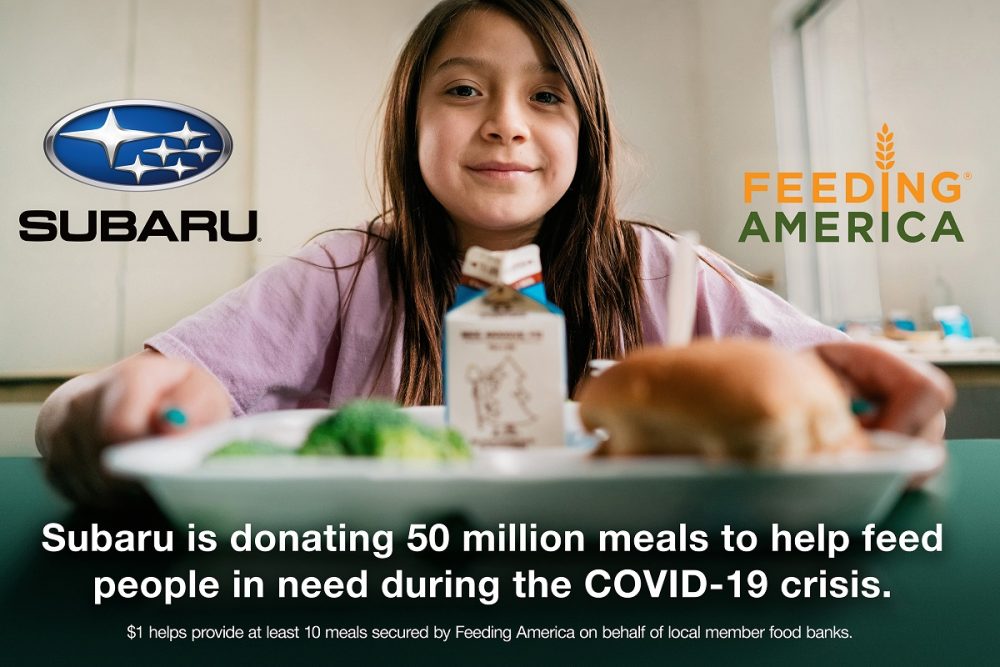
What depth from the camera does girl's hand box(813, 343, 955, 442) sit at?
398 mm

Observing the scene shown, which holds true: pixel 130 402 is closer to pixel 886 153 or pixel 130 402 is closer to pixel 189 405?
pixel 189 405

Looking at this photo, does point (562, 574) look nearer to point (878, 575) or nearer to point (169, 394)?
point (878, 575)

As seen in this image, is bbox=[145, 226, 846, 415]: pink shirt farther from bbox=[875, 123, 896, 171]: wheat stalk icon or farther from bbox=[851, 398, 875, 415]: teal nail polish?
bbox=[875, 123, 896, 171]: wheat stalk icon

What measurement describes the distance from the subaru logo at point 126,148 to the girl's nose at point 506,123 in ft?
1.33

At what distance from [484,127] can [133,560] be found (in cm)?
57

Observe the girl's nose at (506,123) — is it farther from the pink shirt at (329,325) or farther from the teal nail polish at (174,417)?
the teal nail polish at (174,417)

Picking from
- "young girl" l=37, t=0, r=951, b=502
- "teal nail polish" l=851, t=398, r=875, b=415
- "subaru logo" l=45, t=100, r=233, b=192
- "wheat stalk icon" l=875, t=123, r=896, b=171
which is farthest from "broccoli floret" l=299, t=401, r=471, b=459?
"wheat stalk icon" l=875, t=123, r=896, b=171

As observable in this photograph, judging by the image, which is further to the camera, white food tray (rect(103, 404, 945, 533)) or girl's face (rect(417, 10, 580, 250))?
girl's face (rect(417, 10, 580, 250))

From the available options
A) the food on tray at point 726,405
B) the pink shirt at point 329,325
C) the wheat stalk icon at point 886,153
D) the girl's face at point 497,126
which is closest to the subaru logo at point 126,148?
the pink shirt at point 329,325

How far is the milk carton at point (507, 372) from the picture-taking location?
0.40 metres

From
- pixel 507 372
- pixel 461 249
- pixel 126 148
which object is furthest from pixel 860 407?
pixel 126 148

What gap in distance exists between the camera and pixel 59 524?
1.23ft

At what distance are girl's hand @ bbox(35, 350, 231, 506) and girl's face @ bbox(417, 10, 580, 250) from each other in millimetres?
416

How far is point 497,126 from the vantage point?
77 cm
